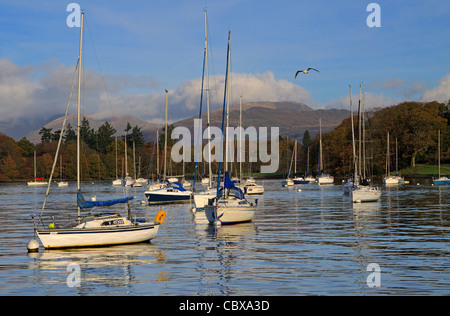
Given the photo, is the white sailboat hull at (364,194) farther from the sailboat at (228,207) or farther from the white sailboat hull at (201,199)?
the sailboat at (228,207)

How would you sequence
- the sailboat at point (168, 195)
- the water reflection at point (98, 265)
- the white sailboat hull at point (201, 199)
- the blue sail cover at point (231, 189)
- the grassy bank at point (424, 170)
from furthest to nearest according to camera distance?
the grassy bank at point (424, 170)
the sailboat at point (168, 195)
the white sailboat hull at point (201, 199)
the blue sail cover at point (231, 189)
the water reflection at point (98, 265)

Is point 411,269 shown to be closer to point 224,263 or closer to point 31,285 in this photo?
point 224,263

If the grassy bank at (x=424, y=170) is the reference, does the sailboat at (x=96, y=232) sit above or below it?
below

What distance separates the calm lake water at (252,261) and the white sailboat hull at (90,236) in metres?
0.58

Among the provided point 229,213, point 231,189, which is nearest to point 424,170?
point 231,189

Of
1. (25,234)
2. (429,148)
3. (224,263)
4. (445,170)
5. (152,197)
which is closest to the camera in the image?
(224,263)

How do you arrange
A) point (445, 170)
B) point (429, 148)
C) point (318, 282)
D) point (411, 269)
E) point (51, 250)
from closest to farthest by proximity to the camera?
point (318, 282)
point (411, 269)
point (51, 250)
point (445, 170)
point (429, 148)

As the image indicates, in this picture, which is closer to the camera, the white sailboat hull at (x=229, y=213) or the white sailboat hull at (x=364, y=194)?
the white sailboat hull at (x=229, y=213)

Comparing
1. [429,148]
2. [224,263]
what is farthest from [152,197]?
[429,148]

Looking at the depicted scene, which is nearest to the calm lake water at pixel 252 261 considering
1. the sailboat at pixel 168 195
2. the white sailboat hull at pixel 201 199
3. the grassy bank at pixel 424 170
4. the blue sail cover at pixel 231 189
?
the blue sail cover at pixel 231 189

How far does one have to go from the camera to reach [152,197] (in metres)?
75.2

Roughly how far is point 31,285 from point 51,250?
10.4 m

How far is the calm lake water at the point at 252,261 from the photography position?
22.2 meters
